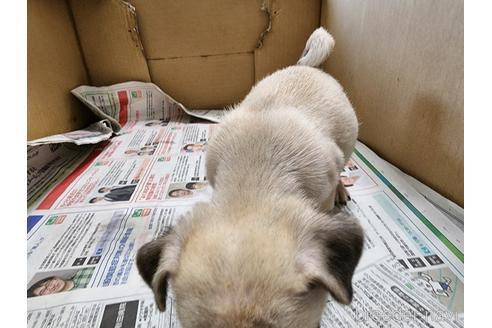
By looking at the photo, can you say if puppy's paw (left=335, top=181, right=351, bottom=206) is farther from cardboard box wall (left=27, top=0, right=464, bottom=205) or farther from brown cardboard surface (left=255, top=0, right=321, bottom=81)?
brown cardboard surface (left=255, top=0, right=321, bottom=81)

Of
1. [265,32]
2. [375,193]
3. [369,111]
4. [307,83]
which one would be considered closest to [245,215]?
[307,83]

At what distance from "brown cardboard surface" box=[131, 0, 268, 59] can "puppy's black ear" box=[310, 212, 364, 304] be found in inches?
67.4

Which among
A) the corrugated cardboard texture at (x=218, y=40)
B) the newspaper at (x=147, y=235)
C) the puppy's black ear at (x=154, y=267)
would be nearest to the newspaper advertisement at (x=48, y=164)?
the newspaper at (x=147, y=235)

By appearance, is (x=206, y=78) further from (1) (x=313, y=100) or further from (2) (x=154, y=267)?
(2) (x=154, y=267)

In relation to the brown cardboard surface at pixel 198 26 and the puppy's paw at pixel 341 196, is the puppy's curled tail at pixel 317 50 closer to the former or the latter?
the puppy's paw at pixel 341 196

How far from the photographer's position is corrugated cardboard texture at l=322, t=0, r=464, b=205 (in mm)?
1177

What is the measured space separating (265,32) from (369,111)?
0.87m

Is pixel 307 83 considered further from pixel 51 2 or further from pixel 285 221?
pixel 51 2

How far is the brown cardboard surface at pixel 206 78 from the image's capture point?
2.28m

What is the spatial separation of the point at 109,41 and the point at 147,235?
1455mm

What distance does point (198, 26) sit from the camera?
2195 millimetres

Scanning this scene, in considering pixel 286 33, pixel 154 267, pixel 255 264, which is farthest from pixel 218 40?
pixel 255 264

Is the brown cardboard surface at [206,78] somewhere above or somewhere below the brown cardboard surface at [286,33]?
below

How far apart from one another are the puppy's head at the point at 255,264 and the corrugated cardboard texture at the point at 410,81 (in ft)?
2.22
